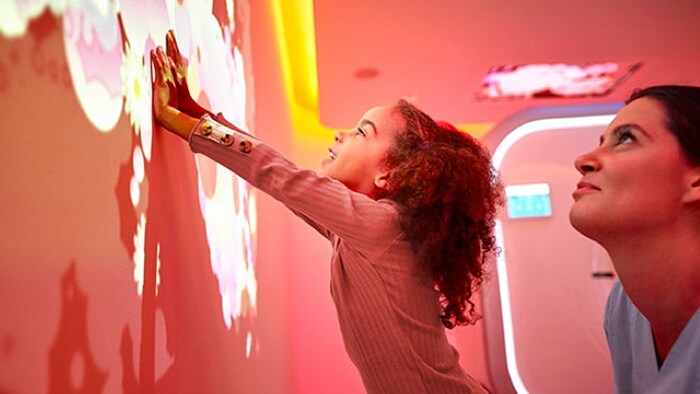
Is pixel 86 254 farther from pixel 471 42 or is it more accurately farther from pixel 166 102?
pixel 471 42

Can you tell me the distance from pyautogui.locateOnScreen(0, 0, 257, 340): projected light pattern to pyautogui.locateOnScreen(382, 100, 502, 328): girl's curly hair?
434 mm

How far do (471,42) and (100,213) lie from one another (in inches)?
93.3

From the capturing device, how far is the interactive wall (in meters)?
0.46

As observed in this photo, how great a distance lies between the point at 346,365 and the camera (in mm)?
3898

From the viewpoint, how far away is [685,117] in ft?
3.34

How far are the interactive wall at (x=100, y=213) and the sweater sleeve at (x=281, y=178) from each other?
0.08 m

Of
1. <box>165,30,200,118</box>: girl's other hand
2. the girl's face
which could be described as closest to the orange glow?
the girl's face

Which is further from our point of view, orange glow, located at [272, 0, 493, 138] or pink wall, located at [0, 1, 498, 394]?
orange glow, located at [272, 0, 493, 138]

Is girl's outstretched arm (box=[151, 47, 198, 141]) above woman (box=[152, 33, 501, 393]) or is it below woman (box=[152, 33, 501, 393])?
above

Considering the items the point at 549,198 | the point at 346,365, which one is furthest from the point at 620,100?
the point at 346,365

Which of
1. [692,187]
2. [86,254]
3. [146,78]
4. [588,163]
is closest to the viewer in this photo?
[86,254]

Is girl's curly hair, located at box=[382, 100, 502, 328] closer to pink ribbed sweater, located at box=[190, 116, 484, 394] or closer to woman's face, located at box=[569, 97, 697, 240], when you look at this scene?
pink ribbed sweater, located at box=[190, 116, 484, 394]

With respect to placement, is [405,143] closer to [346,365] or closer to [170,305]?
[170,305]

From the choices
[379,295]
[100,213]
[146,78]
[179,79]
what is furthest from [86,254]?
[379,295]
